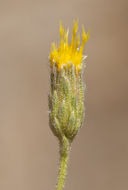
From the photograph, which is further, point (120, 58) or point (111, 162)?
point (120, 58)

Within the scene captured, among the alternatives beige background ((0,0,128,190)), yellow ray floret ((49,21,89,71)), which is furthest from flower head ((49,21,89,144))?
beige background ((0,0,128,190))

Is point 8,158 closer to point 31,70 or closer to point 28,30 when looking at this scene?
point 31,70

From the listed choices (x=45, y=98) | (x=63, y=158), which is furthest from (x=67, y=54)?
(x=45, y=98)

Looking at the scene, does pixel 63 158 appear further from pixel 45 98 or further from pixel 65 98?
pixel 45 98

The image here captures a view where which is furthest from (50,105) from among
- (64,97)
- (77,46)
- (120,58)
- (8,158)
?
(120,58)

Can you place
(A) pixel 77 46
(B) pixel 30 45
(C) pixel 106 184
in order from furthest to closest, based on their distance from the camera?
1. (B) pixel 30 45
2. (C) pixel 106 184
3. (A) pixel 77 46

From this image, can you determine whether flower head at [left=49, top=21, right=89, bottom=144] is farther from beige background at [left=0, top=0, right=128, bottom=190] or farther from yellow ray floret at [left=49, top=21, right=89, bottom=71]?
beige background at [left=0, top=0, right=128, bottom=190]

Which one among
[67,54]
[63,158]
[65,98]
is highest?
[67,54]

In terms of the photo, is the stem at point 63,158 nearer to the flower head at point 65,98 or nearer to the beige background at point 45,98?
the flower head at point 65,98
